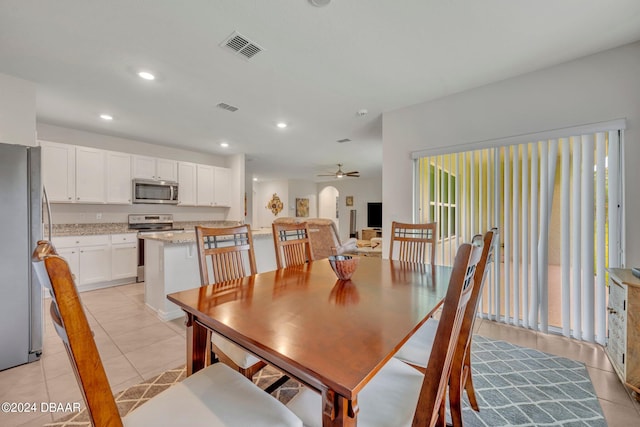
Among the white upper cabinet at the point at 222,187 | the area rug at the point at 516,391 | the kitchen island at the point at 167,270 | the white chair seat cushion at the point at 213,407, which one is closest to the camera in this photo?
the white chair seat cushion at the point at 213,407

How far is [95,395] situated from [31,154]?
248 centimetres

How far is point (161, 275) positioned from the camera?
3006mm

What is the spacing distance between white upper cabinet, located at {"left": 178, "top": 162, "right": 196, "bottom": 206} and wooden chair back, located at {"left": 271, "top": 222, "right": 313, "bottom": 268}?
4.06 m

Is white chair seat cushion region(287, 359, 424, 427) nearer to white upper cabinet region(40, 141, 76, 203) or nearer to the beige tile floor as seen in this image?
the beige tile floor

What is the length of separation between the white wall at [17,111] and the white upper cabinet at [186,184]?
2625mm

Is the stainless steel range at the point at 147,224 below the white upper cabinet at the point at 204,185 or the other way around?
below

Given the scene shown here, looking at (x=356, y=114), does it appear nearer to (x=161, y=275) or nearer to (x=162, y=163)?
(x=161, y=275)

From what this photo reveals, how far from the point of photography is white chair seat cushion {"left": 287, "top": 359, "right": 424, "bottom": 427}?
0.90 m

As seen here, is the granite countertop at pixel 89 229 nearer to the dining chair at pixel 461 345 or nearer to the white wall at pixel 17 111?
the white wall at pixel 17 111

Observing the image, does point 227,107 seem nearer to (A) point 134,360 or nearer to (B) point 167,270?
(B) point 167,270

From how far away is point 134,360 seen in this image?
2.16m

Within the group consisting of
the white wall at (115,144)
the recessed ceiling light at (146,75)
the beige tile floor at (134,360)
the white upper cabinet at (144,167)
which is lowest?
the beige tile floor at (134,360)

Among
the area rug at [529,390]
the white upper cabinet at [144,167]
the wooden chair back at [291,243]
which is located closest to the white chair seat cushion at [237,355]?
the wooden chair back at [291,243]

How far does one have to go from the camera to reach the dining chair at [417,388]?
27.9 inches
